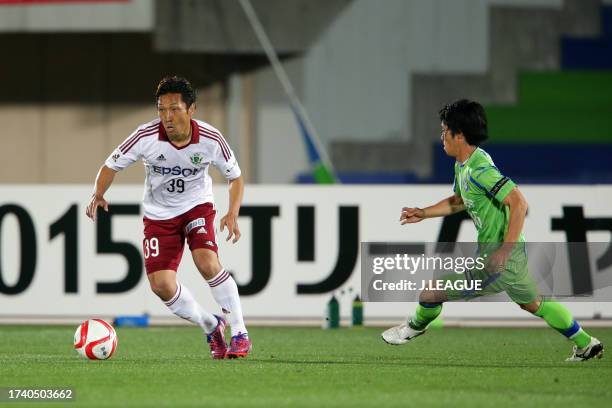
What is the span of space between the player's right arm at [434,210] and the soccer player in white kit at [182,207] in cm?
104

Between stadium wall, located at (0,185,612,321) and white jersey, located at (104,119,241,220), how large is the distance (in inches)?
162

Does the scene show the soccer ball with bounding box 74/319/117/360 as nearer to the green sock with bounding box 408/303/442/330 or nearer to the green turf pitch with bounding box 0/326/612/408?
the green turf pitch with bounding box 0/326/612/408

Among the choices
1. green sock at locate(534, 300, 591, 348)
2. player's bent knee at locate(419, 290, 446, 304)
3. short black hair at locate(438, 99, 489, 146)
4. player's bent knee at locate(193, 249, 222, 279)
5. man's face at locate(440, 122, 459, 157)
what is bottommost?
green sock at locate(534, 300, 591, 348)

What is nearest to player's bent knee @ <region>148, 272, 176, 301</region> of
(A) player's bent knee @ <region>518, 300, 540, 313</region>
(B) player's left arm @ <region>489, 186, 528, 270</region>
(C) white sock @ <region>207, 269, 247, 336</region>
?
(C) white sock @ <region>207, 269, 247, 336</region>

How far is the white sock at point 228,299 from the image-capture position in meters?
8.63

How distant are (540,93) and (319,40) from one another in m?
2.96

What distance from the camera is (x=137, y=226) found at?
12922 millimetres

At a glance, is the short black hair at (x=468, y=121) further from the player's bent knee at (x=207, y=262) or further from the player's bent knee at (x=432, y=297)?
the player's bent knee at (x=207, y=262)

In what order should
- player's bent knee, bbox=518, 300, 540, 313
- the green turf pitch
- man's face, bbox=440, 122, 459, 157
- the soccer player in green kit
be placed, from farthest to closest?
man's face, bbox=440, 122, 459, 157, player's bent knee, bbox=518, 300, 540, 313, the soccer player in green kit, the green turf pitch

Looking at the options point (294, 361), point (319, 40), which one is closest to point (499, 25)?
point (319, 40)

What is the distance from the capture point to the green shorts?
26.7 ft

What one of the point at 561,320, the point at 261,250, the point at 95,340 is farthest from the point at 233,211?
the point at 261,250

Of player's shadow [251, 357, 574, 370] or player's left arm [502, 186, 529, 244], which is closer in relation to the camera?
player's left arm [502, 186, 529, 244]

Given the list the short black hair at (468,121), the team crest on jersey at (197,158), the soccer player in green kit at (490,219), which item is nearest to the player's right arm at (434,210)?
the soccer player in green kit at (490,219)
